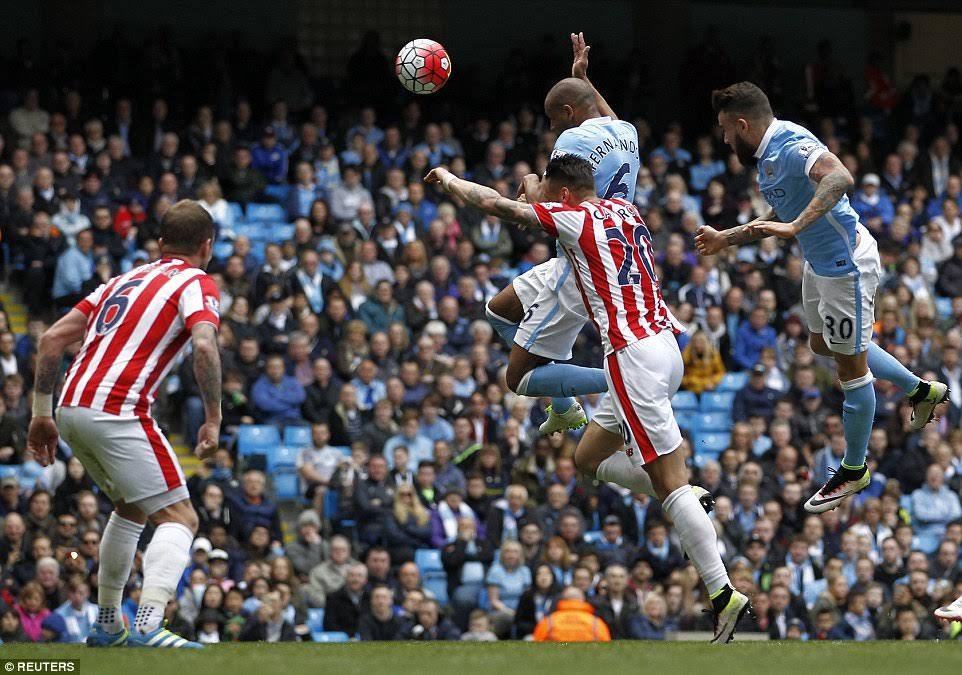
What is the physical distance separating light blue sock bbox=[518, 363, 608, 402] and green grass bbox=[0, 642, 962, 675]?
1.71 meters

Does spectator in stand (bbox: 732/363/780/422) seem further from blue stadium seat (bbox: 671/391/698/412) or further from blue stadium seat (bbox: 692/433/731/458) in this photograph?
blue stadium seat (bbox: 671/391/698/412)

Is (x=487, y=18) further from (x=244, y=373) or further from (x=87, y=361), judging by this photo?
(x=87, y=361)

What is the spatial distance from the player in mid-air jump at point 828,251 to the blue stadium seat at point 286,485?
7.47 metres

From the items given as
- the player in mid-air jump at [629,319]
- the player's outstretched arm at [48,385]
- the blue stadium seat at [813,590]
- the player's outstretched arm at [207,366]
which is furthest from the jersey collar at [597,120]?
the blue stadium seat at [813,590]

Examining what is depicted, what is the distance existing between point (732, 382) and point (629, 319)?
1028 cm

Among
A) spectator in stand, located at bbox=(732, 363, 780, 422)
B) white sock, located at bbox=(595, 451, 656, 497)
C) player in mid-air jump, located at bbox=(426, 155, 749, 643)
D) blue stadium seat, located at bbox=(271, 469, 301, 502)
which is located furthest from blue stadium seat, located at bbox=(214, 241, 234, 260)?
player in mid-air jump, located at bbox=(426, 155, 749, 643)

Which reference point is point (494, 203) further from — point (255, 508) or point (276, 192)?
point (276, 192)

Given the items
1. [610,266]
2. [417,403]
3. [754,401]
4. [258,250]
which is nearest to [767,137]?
[610,266]

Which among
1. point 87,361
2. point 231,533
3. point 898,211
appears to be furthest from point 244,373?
point 898,211

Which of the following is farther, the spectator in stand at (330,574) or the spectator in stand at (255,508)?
the spectator in stand at (255,508)

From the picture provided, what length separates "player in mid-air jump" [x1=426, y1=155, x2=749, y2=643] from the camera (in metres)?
8.92

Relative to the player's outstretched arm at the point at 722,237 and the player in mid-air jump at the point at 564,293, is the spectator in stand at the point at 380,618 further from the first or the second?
the player's outstretched arm at the point at 722,237

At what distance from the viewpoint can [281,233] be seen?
1931 centimetres

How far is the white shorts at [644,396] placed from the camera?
29.4 ft
